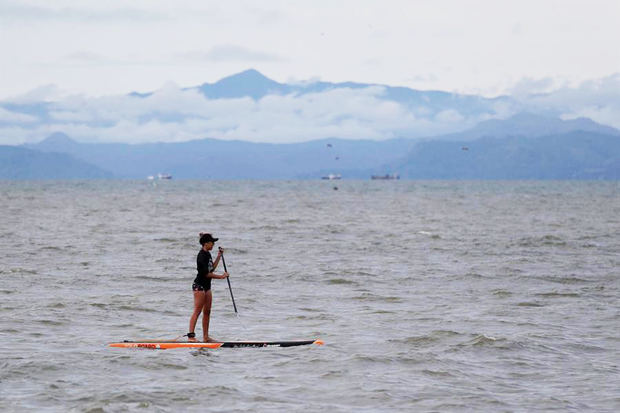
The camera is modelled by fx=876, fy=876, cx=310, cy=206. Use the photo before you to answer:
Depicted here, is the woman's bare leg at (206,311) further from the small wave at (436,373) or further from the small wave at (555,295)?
the small wave at (555,295)

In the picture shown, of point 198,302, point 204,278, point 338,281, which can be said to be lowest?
point 338,281

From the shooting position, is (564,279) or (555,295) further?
(564,279)

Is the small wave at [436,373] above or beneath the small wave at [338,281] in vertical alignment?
beneath

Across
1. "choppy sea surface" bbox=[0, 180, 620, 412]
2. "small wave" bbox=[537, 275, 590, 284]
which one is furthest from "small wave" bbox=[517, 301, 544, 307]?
"small wave" bbox=[537, 275, 590, 284]

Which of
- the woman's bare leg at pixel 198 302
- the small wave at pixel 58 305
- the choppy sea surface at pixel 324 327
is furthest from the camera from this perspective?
the small wave at pixel 58 305

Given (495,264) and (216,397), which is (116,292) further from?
(495,264)

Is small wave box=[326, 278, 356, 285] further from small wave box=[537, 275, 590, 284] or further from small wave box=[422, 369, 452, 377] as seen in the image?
small wave box=[422, 369, 452, 377]

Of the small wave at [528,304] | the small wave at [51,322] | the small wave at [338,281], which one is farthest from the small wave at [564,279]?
the small wave at [51,322]

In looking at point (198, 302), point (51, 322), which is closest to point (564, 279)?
point (198, 302)

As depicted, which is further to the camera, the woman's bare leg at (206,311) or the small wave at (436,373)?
the woman's bare leg at (206,311)

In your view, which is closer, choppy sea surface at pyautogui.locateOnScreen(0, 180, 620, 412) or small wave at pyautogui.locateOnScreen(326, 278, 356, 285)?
choppy sea surface at pyautogui.locateOnScreen(0, 180, 620, 412)

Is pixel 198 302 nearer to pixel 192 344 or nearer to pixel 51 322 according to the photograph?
pixel 192 344

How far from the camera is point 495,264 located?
124 ft

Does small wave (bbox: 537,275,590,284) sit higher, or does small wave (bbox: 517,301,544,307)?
small wave (bbox: 537,275,590,284)
